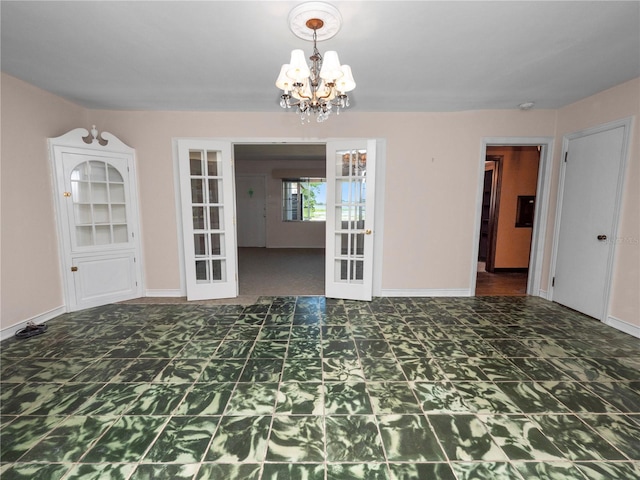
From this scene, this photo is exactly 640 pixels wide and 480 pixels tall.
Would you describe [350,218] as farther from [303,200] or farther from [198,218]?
[303,200]

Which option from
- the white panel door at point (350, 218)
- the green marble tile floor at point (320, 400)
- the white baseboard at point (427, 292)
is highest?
the white panel door at point (350, 218)

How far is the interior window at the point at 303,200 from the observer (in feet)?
28.1

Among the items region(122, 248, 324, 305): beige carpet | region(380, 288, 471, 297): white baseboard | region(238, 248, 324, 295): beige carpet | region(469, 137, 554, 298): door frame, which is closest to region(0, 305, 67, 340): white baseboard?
region(122, 248, 324, 305): beige carpet

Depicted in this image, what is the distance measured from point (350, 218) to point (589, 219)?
9.20ft

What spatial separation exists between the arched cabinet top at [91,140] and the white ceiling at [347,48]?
0.40 metres

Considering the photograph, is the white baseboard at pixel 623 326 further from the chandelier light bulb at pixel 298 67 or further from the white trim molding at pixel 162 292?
the white trim molding at pixel 162 292

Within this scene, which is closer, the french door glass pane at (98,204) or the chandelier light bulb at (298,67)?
the chandelier light bulb at (298,67)

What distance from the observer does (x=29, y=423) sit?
176cm

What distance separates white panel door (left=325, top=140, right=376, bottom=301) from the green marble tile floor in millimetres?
834

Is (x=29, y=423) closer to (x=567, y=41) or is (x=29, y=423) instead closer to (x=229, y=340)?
(x=229, y=340)

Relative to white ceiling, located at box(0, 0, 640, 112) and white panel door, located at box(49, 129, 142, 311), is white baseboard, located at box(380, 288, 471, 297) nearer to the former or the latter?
white ceiling, located at box(0, 0, 640, 112)

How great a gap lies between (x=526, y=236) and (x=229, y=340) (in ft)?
18.2

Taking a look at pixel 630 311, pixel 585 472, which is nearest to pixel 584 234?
pixel 630 311

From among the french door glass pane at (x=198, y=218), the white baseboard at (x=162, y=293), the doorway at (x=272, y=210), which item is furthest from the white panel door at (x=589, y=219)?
the white baseboard at (x=162, y=293)
